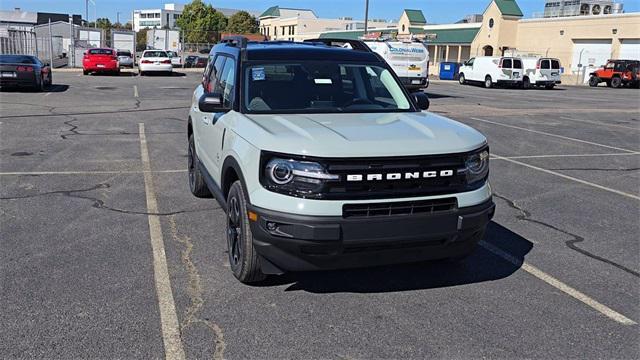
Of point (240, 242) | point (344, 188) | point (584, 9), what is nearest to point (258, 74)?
point (240, 242)

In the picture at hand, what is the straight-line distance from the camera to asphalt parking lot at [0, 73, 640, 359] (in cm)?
370

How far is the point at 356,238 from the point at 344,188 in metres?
0.33

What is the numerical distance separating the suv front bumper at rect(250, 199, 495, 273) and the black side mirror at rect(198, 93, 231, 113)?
4.43 ft

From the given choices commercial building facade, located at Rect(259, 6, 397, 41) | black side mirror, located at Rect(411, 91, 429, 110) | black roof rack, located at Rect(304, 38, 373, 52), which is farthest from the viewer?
commercial building facade, located at Rect(259, 6, 397, 41)

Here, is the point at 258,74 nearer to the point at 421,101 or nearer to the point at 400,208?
the point at 421,101

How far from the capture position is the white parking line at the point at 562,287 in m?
4.18

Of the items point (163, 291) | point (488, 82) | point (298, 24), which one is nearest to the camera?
point (163, 291)

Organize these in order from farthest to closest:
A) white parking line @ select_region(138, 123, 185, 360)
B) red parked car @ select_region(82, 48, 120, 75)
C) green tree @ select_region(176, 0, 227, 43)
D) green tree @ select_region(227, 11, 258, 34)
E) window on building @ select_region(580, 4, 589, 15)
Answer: green tree @ select_region(227, 11, 258, 34)
green tree @ select_region(176, 0, 227, 43)
window on building @ select_region(580, 4, 589, 15)
red parked car @ select_region(82, 48, 120, 75)
white parking line @ select_region(138, 123, 185, 360)

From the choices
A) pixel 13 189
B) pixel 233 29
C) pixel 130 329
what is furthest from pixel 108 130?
pixel 233 29

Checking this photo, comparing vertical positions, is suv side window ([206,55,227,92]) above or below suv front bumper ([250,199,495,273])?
above

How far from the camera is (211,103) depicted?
499 cm

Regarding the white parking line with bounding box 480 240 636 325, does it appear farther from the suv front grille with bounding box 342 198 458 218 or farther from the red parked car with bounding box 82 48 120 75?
the red parked car with bounding box 82 48 120 75

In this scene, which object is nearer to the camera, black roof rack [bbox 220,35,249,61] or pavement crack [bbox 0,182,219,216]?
black roof rack [bbox 220,35,249,61]

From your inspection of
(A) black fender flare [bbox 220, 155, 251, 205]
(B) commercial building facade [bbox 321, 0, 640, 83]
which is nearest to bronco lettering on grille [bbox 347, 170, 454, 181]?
(A) black fender flare [bbox 220, 155, 251, 205]
